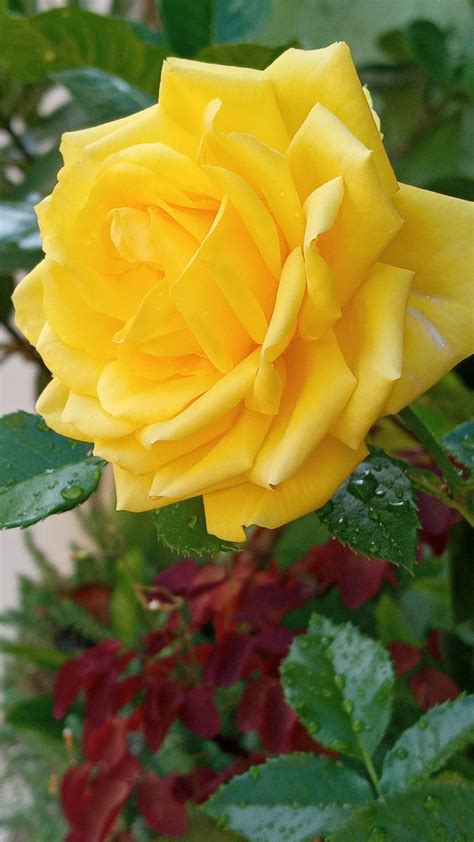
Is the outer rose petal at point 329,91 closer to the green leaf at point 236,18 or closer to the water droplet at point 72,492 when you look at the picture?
the water droplet at point 72,492

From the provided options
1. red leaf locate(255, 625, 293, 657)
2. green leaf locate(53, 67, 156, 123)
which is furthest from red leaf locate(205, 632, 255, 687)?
green leaf locate(53, 67, 156, 123)

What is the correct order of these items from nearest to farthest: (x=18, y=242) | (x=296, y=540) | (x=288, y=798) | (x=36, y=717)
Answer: (x=288, y=798) → (x=18, y=242) → (x=36, y=717) → (x=296, y=540)

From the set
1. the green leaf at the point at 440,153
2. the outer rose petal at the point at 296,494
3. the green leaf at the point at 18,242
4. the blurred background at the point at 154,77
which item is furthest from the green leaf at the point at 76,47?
the outer rose petal at the point at 296,494

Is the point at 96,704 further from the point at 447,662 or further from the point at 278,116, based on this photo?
the point at 278,116

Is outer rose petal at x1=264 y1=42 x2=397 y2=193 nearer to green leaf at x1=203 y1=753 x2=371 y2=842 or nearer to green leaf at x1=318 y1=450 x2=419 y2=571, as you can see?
green leaf at x1=318 y1=450 x2=419 y2=571

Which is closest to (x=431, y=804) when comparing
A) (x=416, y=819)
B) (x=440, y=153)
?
(x=416, y=819)

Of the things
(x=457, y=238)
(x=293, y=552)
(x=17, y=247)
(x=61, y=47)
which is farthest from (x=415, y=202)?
(x=293, y=552)

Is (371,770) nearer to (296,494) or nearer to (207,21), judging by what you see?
(296,494)
